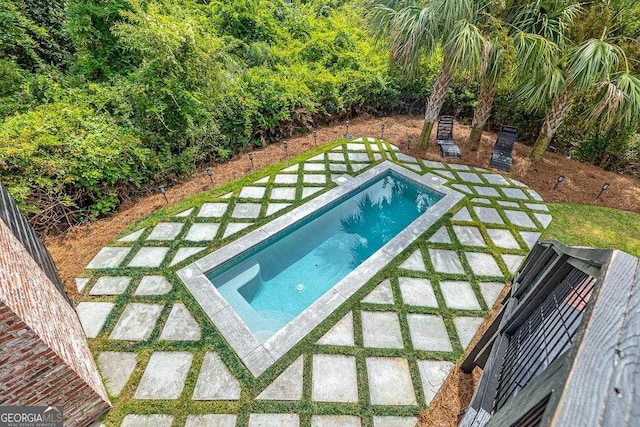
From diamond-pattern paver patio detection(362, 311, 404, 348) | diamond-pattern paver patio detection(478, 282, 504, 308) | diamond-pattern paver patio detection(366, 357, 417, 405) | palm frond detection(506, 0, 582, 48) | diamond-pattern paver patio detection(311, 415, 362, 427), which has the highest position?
palm frond detection(506, 0, 582, 48)

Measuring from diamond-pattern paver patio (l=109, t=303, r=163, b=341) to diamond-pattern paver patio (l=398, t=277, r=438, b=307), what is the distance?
346 cm

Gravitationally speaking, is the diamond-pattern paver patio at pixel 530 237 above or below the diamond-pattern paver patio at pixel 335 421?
above

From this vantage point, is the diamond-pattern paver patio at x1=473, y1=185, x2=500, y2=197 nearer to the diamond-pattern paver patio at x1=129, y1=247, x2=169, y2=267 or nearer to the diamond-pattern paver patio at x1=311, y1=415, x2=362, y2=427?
the diamond-pattern paver patio at x1=311, y1=415, x2=362, y2=427

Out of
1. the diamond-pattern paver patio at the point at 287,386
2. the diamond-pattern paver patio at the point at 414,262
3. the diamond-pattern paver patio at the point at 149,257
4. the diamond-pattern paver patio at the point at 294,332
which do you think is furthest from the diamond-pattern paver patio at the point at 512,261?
the diamond-pattern paver patio at the point at 149,257

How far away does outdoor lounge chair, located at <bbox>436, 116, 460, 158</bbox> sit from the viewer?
25.9ft

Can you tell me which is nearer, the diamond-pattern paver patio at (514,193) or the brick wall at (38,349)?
the brick wall at (38,349)

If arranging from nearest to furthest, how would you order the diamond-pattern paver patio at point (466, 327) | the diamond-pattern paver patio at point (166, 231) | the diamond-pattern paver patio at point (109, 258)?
the diamond-pattern paver patio at point (466, 327) → the diamond-pattern paver patio at point (109, 258) → the diamond-pattern paver patio at point (166, 231)

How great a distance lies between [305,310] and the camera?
3904 millimetres

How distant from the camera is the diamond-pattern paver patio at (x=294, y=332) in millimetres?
3049

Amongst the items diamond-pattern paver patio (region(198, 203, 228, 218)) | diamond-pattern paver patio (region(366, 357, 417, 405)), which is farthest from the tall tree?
diamond-pattern paver patio (region(198, 203, 228, 218))

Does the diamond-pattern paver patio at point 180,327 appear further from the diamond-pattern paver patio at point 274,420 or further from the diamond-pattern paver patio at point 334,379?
the diamond-pattern paver patio at point 334,379

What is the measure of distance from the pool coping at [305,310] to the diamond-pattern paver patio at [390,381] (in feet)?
2.87

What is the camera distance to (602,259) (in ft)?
4.07

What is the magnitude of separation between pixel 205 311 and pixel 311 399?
69.6 inches
